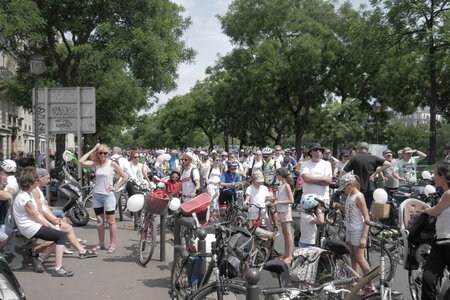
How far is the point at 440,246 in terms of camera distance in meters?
→ 4.39

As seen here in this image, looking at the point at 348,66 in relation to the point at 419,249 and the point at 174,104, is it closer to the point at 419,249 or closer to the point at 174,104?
the point at 419,249

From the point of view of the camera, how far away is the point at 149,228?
7.43 meters

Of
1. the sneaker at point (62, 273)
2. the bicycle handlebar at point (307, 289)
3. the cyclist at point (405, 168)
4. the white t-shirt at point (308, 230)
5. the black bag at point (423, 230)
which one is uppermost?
the cyclist at point (405, 168)

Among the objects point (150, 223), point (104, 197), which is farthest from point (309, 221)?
point (104, 197)

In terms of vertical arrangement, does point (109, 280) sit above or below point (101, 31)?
below

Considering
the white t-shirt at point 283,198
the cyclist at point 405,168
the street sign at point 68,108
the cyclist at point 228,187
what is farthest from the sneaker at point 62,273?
the cyclist at point 405,168

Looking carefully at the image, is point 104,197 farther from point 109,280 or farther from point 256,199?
point 256,199

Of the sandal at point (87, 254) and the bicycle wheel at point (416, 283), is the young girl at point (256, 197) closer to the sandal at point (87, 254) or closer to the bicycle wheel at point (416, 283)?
the sandal at point (87, 254)

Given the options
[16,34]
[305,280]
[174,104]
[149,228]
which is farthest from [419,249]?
[174,104]

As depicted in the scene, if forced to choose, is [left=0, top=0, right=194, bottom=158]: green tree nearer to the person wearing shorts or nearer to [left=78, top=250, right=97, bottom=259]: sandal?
the person wearing shorts

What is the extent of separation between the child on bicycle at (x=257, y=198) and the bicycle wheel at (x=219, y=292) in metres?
3.86

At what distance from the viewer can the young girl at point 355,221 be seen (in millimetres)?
5672

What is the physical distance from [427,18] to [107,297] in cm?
1844

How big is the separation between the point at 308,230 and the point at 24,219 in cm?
373
